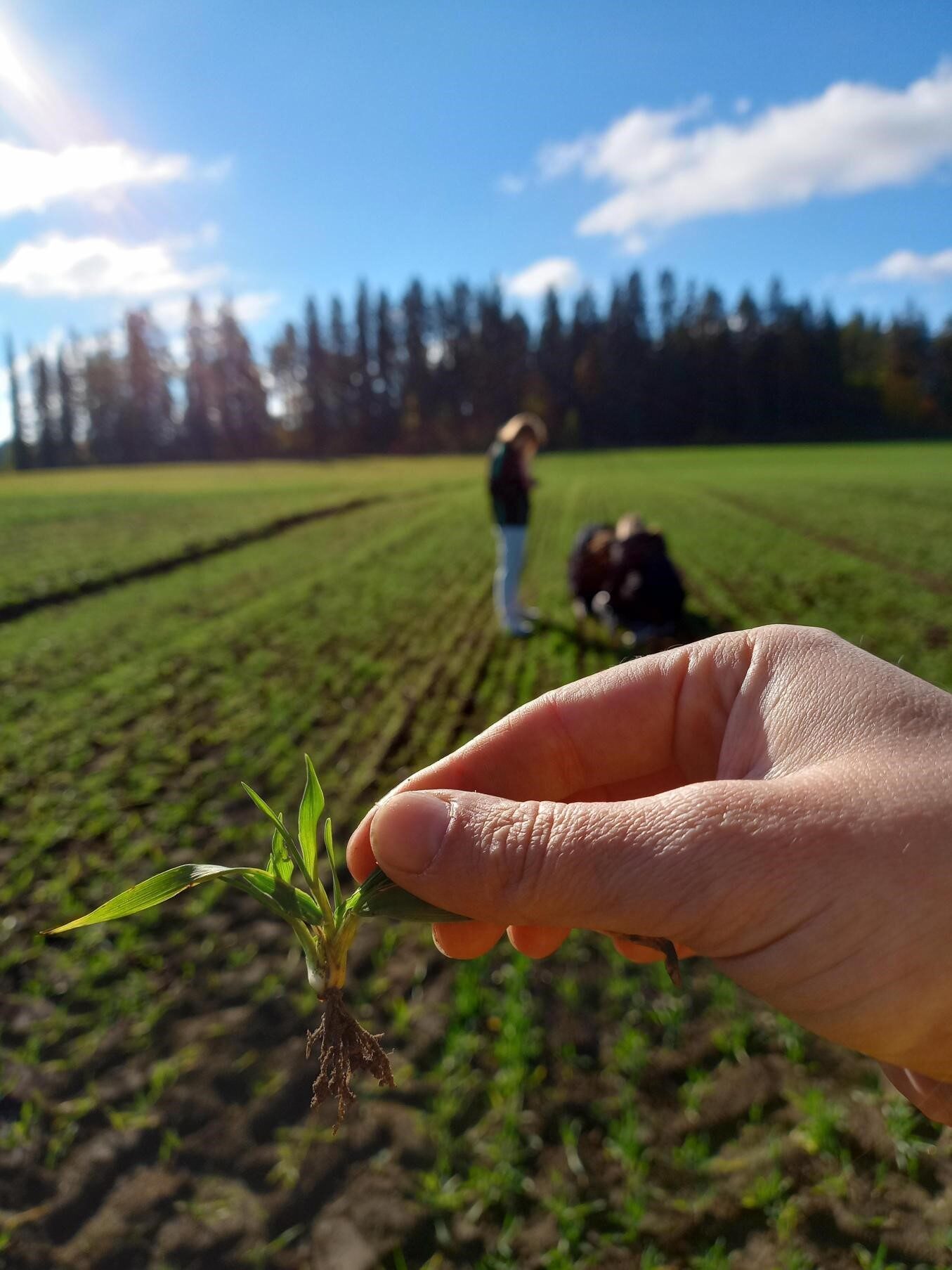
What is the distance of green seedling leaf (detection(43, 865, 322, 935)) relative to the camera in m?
1.23

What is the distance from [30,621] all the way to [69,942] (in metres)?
7.46

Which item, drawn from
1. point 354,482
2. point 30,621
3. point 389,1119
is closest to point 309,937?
point 389,1119

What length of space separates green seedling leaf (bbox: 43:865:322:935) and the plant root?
16 cm

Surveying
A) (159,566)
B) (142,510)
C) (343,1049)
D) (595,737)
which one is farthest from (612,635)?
(142,510)

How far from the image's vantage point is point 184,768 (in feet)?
19.5

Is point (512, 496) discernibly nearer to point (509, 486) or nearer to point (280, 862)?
point (509, 486)

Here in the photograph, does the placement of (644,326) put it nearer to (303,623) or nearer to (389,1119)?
(303,623)

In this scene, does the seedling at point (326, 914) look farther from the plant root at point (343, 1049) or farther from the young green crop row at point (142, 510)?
the young green crop row at point (142, 510)

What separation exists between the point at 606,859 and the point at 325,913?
1.77 ft

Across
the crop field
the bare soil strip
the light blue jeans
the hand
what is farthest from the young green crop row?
the hand

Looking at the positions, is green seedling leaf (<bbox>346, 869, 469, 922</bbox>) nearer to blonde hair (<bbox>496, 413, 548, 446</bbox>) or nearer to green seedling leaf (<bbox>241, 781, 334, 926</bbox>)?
green seedling leaf (<bbox>241, 781, 334, 926</bbox>)

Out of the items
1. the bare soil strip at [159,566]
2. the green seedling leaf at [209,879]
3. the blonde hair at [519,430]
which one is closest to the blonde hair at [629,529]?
the blonde hair at [519,430]

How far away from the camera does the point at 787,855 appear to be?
124 cm

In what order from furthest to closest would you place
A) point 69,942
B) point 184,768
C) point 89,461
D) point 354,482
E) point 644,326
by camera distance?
point 89,461 → point 644,326 → point 354,482 → point 184,768 → point 69,942
